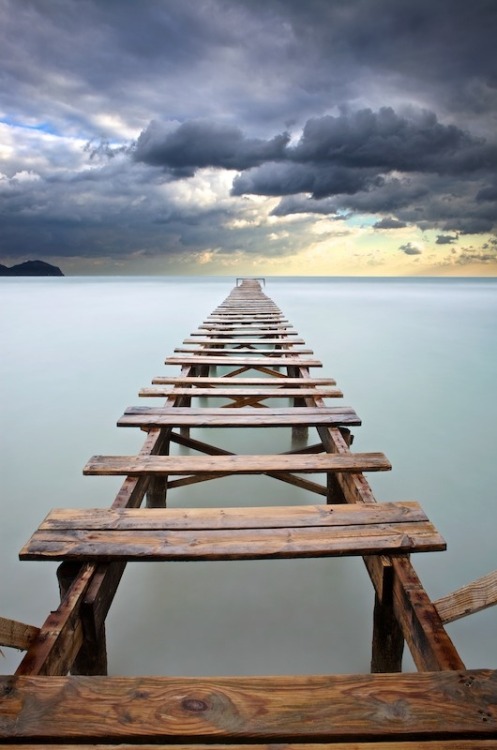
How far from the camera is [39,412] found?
21.8ft

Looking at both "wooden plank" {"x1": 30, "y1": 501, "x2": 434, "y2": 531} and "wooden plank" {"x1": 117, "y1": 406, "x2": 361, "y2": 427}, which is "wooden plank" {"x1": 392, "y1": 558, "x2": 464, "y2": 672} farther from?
"wooden plank" {"x1": 117, "y1": 406, "x2": 361, "y2": 427}

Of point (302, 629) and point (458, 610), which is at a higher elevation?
point (458, 610)

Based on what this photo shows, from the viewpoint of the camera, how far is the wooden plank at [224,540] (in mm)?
1835

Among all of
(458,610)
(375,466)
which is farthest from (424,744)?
(375,466)

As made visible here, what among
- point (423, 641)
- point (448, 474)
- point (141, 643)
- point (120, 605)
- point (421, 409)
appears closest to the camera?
point (423, 641)

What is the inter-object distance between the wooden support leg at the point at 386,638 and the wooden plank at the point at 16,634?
3.93ft

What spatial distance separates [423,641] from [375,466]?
1.16 meters

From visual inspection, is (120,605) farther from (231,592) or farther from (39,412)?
(39,412)

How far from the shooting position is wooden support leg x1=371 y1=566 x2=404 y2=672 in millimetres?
1881

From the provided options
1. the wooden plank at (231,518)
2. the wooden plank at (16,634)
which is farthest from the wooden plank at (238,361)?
the wooden plank at (16,634)

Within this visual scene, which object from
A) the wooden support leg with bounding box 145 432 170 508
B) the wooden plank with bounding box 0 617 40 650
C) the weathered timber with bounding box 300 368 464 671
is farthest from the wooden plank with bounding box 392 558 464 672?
the wooden support leg with bounding box 145 432 170 508

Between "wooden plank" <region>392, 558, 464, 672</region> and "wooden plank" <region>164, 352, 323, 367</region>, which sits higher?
"wooden plank" <region>164, 352, 323, 367</region>

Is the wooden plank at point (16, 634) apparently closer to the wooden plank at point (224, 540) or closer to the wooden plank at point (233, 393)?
the wooden plank at point (224, 540)

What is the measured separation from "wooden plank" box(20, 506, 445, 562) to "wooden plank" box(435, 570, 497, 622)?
0.27 meters
